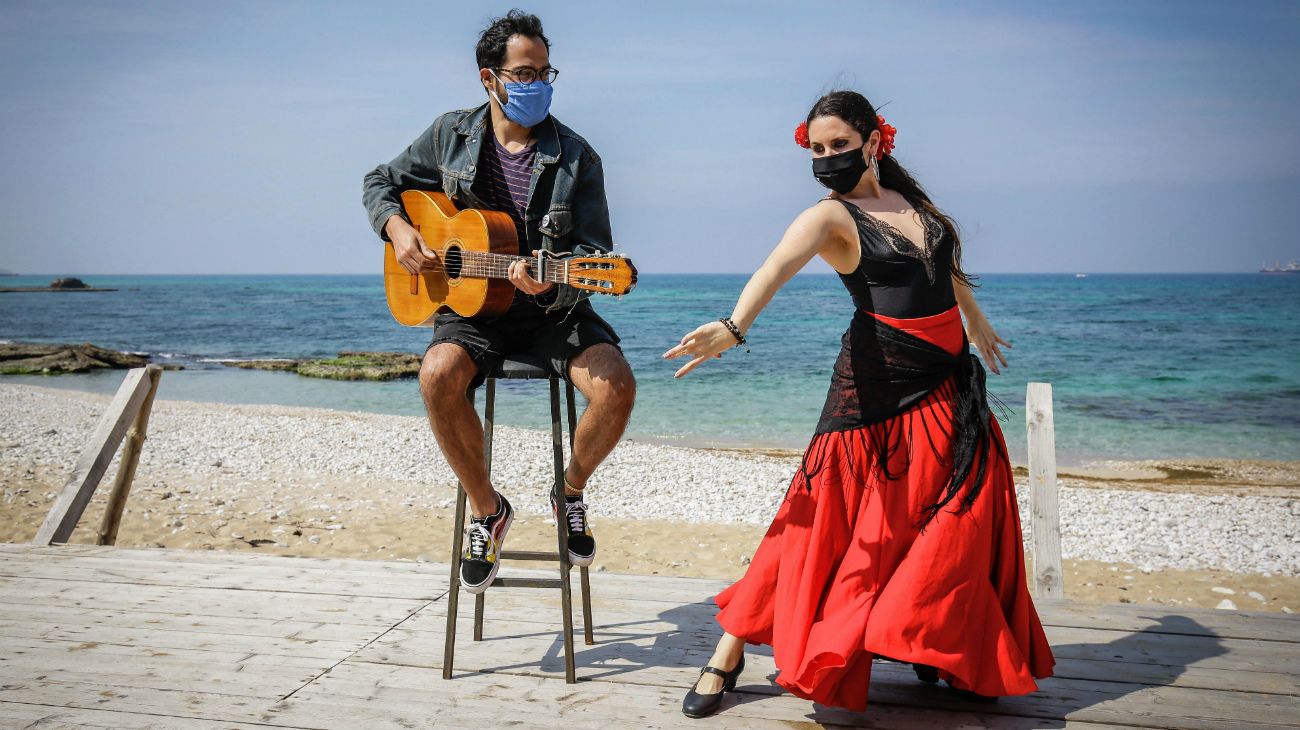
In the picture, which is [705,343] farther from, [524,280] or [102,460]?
[102,460]

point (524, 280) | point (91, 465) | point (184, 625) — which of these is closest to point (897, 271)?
point (524, 280)

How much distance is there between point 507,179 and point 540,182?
17cm

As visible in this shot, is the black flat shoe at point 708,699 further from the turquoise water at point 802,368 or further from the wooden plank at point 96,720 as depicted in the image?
the turquoise water at point 802,368

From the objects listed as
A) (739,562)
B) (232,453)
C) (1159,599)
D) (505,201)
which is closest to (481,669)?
(505,201)

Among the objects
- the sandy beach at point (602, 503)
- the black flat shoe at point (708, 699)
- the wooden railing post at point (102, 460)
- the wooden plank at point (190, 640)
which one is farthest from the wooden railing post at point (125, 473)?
the black flat shoe at point (708, 699)

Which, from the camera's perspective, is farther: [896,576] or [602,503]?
[602,503]

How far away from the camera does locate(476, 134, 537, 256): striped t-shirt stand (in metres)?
3.52

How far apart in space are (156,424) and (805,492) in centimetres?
1268

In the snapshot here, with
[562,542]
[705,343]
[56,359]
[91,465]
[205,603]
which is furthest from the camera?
[56,359]

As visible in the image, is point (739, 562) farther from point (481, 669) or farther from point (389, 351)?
point (389, 351)

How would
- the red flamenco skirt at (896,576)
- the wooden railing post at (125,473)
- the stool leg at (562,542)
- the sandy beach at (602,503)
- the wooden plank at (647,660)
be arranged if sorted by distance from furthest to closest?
the sandy beach at (602,503), the wooden railing post at (125,473), the wooden plank at (647,660), the stool leg at (562,542), the red flamenco skirt at (896,576)

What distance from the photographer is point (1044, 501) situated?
4195mm

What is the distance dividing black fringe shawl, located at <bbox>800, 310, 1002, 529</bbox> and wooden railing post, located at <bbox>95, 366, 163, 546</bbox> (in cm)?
433

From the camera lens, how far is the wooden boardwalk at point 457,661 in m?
2.81
